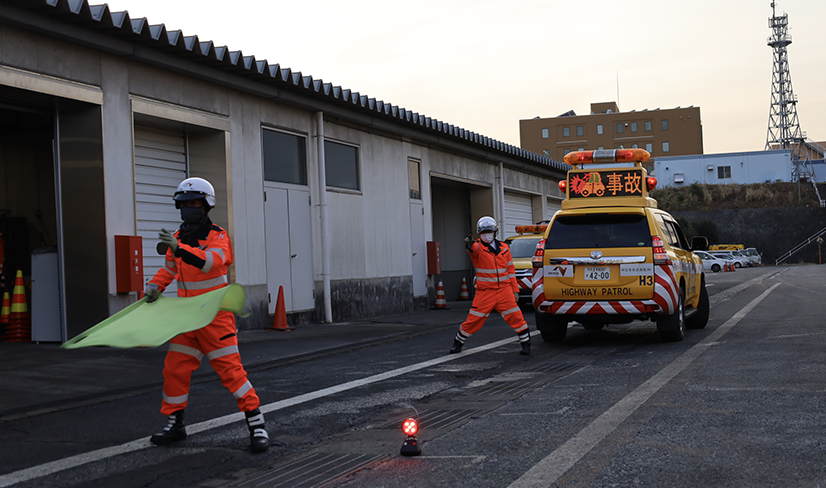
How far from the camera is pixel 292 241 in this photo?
15719mm

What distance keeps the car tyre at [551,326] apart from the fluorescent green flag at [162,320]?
6.49m

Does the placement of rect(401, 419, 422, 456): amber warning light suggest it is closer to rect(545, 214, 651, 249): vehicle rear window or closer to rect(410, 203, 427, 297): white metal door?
rect(545, 214, 651, 249): vehicle rear window

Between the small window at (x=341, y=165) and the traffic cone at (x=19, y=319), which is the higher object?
the small window at (x=341, y=165)

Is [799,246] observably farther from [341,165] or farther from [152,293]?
[152,293]

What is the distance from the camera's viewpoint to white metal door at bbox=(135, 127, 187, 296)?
1295 cm

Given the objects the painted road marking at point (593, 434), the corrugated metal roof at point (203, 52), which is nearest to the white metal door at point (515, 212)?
the corrugated metal roof at point (203, 52)

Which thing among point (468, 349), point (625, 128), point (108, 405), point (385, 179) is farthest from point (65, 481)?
point (625, 128)

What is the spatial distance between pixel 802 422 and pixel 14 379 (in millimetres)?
7643

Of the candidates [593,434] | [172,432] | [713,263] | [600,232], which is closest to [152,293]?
[172,432]

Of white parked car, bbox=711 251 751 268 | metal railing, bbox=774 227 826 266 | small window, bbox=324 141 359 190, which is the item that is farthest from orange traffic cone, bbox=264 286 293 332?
metal railing, bbox=774 227 826 266

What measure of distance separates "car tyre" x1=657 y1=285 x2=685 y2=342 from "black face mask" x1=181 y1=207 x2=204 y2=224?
7.00 m

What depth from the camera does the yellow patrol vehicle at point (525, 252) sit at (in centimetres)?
1838

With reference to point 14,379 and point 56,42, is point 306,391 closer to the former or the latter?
point 14,379

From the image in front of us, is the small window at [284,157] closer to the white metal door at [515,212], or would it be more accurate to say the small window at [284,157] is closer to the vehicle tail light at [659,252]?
the vehicle tail light at [659,252]
